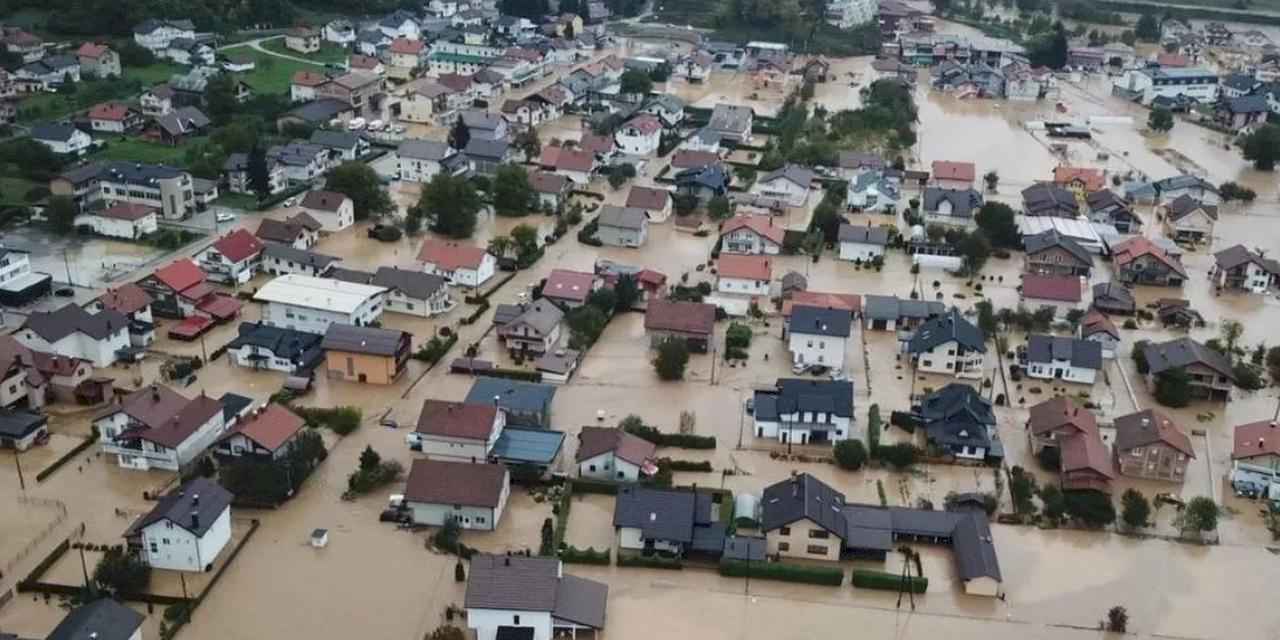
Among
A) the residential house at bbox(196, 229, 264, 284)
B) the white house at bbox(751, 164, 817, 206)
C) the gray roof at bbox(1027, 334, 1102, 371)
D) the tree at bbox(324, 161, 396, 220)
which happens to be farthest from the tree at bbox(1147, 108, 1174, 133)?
the residential house at bbox(196, 229, 264, 284)

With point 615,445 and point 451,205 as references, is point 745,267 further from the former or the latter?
point 615,445

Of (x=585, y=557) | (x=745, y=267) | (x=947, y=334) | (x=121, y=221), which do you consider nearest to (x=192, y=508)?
(x=585, y=557)

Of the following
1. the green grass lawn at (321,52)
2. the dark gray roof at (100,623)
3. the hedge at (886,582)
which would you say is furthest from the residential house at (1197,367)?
the green grass lawn at (321,52)

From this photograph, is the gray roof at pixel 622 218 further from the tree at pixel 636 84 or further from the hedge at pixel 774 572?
the tree at pixel 636 84

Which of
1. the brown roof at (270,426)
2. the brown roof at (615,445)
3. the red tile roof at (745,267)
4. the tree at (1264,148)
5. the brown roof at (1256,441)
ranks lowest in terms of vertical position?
the brown roof at (270,426)

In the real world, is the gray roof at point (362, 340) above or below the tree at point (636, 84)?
below
